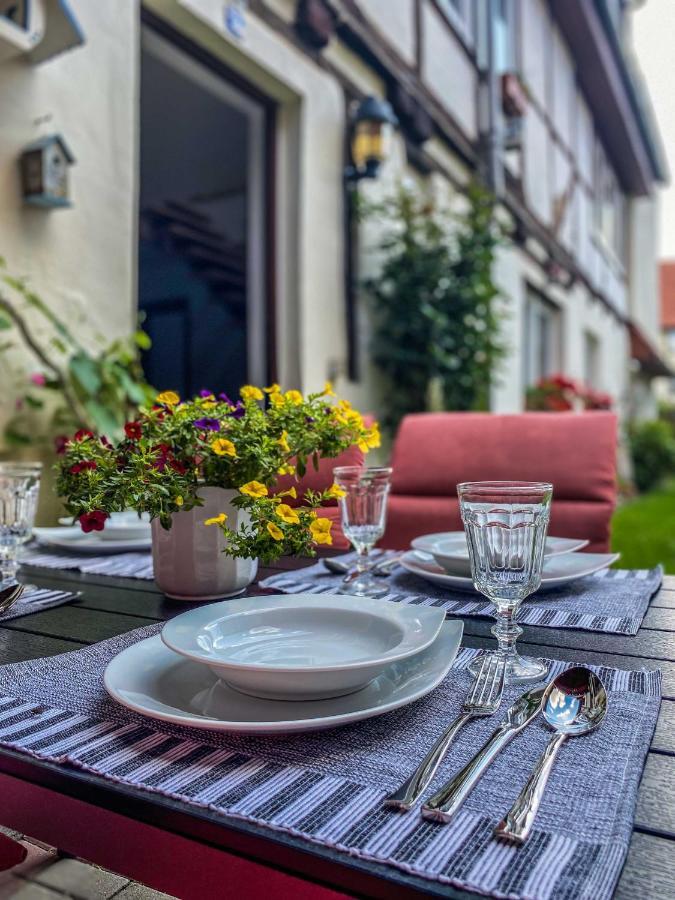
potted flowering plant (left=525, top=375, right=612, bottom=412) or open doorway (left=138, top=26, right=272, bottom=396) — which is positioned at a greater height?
open doorway (left=138, top=26, right=272, bottom=396)

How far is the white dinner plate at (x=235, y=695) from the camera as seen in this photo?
0.50 m

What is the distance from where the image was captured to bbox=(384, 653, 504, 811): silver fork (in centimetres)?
43

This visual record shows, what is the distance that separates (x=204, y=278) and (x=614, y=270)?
7.61 m

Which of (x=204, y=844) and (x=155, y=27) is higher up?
(x=155, y=27)

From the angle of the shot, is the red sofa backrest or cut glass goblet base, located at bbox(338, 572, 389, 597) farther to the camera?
the red sofa backrest

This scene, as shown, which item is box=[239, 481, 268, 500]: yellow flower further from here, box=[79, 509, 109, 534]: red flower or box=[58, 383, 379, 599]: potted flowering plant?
box=[79, 509, 109, 534]: red flower

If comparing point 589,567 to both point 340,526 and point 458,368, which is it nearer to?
point 340,526

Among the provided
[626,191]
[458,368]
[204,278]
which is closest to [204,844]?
[458,368]

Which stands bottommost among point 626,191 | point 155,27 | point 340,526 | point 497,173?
point 340,526

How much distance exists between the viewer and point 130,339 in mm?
2459

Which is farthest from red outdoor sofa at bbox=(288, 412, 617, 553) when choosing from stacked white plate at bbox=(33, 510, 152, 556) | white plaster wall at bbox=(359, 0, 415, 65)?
white plaster wall at bbox=(359, 0, 415, 65)

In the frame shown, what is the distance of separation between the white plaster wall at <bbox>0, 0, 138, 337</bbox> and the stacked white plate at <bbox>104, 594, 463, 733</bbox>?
5.77 ft

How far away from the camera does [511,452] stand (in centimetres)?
186

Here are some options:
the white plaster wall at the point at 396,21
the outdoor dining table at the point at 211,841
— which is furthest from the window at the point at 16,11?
the white plaster wall at the point at 396,21
